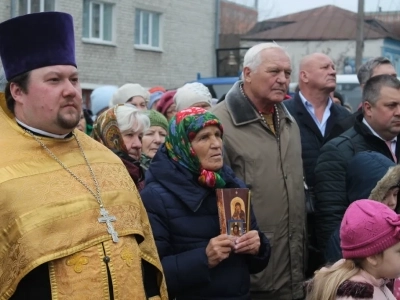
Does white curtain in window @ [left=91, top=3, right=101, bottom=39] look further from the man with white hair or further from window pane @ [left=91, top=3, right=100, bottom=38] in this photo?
the man with white hair

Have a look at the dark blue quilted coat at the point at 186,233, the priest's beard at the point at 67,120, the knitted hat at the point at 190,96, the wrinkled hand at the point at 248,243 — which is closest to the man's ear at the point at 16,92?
the priest's beard at the point at 67,120

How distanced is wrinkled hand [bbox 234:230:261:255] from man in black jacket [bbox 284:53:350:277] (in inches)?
65.6

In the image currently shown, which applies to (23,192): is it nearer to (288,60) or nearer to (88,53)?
(288,60)

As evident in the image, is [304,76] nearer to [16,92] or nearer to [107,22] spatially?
[16,92]

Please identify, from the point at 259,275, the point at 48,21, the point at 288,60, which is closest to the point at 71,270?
the point at 48,21

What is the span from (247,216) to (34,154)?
143 cm

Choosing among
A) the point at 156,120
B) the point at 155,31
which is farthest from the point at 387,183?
the point at 155,31

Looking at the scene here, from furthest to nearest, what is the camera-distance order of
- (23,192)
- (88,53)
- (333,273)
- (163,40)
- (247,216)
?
(163,40)
(88,53)
(247,216)
(333,273)
(23,192)

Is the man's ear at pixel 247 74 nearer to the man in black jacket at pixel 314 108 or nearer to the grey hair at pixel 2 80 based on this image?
the man in black jacket at pixel 314 108

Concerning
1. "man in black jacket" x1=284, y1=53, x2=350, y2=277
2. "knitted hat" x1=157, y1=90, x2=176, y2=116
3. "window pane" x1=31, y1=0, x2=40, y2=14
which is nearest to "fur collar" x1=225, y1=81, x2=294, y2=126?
"man in black jacket" x1=284, y1=53, x2=350, y2=277

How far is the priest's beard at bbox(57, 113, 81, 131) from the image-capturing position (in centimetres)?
327

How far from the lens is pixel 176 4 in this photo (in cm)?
2644

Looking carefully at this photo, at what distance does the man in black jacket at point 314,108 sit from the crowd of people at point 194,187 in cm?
1

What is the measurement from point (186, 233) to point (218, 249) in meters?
0.21
